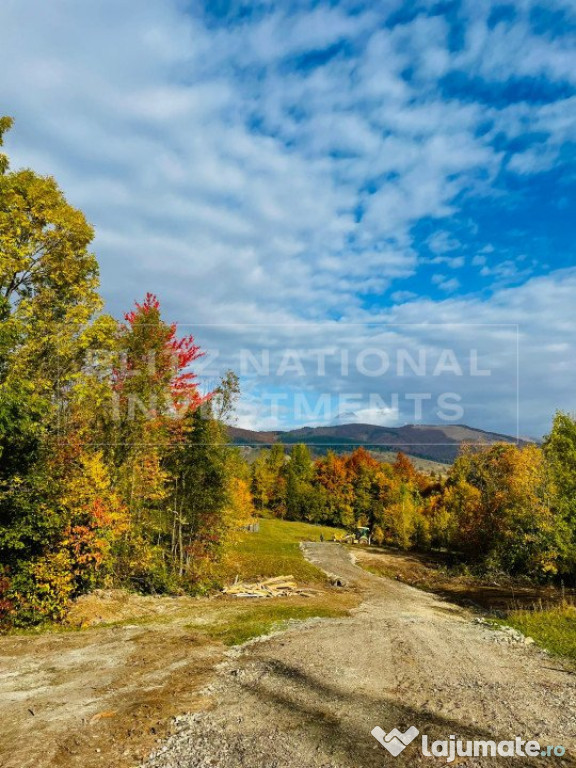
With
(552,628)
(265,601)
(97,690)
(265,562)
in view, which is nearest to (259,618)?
(265,601)

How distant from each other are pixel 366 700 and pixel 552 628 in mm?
11104

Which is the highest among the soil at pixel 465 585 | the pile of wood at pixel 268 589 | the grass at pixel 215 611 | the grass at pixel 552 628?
the grass at pixel 552 628

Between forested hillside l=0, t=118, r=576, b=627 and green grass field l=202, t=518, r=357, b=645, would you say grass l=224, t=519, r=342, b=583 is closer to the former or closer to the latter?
green grass field l=202, t=518, r=357, b=645

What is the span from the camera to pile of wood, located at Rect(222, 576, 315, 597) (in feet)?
89.8

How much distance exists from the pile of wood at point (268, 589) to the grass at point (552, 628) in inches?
544

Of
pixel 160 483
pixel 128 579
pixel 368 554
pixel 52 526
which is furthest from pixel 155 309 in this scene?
pixel 368 554

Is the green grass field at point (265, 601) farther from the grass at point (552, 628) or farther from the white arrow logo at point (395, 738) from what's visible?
the white arrow logo at point (395, 738)

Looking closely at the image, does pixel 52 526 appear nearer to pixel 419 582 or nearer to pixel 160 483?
pixel 160 483

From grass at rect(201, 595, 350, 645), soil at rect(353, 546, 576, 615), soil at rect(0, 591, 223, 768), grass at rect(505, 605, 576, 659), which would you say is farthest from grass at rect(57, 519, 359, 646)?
soil at rect(353, 546, 576, 615)

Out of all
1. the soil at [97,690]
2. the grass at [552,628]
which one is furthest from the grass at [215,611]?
the grass at [552,628]

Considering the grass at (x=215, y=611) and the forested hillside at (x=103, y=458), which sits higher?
the forested hillside at (x=103, y=458)

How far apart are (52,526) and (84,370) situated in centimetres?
605

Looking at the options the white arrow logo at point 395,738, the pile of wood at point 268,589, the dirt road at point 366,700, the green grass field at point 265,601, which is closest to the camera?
the dirt road at point 366,700

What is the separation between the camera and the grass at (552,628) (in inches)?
555
